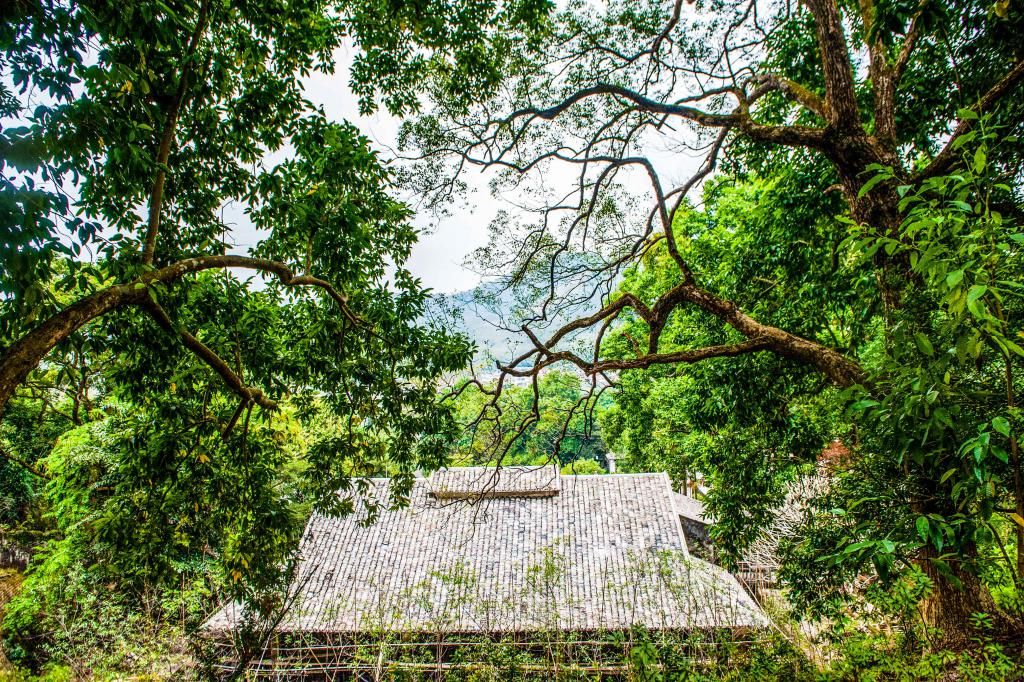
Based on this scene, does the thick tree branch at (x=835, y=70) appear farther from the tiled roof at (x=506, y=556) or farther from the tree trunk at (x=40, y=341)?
the tiled roof at (x=506, y=556)

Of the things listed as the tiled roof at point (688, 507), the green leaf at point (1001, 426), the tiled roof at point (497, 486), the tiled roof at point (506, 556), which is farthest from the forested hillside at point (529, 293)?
the tiled roof at point (688, 507)

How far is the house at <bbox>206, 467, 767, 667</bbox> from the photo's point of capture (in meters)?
8.30

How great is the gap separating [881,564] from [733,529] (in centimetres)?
386

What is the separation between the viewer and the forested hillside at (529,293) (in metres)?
2.17

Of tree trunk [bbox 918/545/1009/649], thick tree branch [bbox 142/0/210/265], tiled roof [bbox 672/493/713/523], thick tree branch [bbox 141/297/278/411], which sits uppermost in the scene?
tiled roof [bbox 672/493/713/523]

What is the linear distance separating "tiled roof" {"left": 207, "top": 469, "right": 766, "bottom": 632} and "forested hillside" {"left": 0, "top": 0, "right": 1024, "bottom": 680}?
6.89 feet

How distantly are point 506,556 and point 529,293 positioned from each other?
19.6ft

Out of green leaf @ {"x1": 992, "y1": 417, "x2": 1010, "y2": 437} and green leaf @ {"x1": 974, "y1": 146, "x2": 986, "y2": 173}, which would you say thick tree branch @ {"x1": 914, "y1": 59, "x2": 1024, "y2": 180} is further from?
green leaf @ {"x1": 992, "y1": 417, "x2": 1010, "y2": 437}

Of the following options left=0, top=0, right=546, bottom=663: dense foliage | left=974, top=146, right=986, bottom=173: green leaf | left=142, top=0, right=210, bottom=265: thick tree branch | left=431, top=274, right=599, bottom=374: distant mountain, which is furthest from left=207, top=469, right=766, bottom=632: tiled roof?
left=974, top=146, right=986, bottom=173: green leaf

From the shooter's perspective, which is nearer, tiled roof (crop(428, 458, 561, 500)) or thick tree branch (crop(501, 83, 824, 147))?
thick tree branch (crop(501, 83, 824, 147))

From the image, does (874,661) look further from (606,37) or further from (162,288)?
(606,37)

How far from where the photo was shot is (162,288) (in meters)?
2.71

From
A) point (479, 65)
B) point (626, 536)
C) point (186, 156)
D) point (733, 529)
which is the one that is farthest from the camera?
point (626, 536)

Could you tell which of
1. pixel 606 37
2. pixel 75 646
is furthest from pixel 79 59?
pixel 75 646
